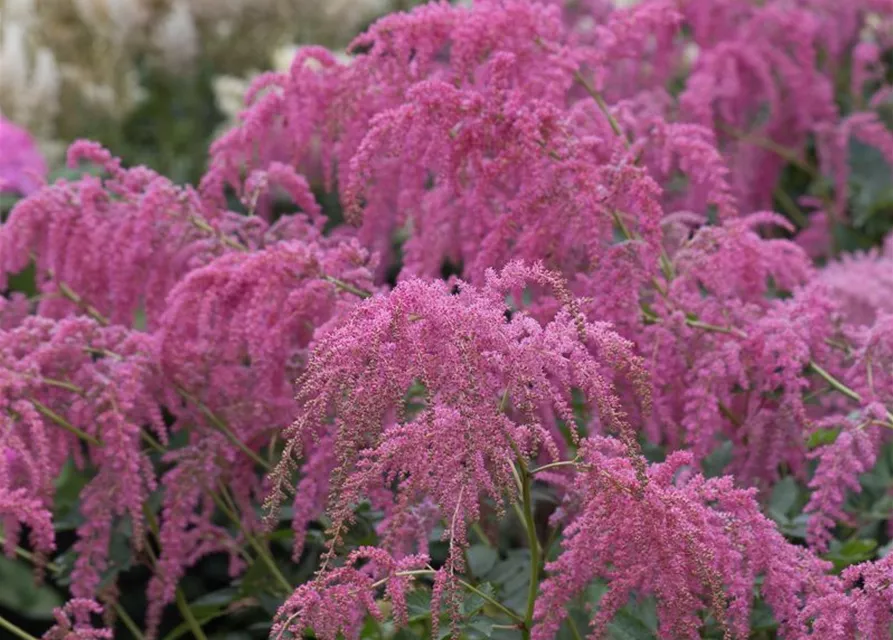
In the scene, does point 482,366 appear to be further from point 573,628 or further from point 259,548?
point 259,548

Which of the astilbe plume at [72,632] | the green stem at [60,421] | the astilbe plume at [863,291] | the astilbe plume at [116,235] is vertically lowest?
the astilbe plume at [72,632]

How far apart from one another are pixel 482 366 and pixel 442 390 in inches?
1.5

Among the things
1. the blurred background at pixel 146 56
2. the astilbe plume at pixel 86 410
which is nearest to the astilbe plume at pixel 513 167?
the astilbe plume at pixel 86 410

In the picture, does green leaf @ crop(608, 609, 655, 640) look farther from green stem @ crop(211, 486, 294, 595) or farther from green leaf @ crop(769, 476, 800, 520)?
green stem @ crop(211, 486, 294, 595)

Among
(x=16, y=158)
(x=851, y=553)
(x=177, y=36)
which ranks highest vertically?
(x=177, y=36)

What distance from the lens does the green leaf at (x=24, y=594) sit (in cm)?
220

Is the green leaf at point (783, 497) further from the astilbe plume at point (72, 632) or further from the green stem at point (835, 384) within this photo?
the astilbe plume at point (72, 632)

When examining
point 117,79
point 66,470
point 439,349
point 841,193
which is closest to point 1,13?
point 117,79

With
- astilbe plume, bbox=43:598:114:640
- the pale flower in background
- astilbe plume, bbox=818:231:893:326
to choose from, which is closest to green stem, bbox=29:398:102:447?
astilbe plume, bbox=43:598:114:640

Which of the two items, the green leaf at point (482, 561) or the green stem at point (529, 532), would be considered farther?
the green leaf at point (482, 561)

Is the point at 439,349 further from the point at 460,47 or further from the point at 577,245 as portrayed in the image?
the point at 460,47

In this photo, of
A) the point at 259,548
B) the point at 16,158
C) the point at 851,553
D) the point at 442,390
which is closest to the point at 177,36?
the point at 16,158

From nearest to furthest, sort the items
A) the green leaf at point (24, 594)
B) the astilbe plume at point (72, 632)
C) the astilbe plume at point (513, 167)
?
the astilbe plume at point (72, 632) → the astilbe plume at point (513, 167) → the green leaf at point (24, 594)

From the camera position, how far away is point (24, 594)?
2.24 metres
